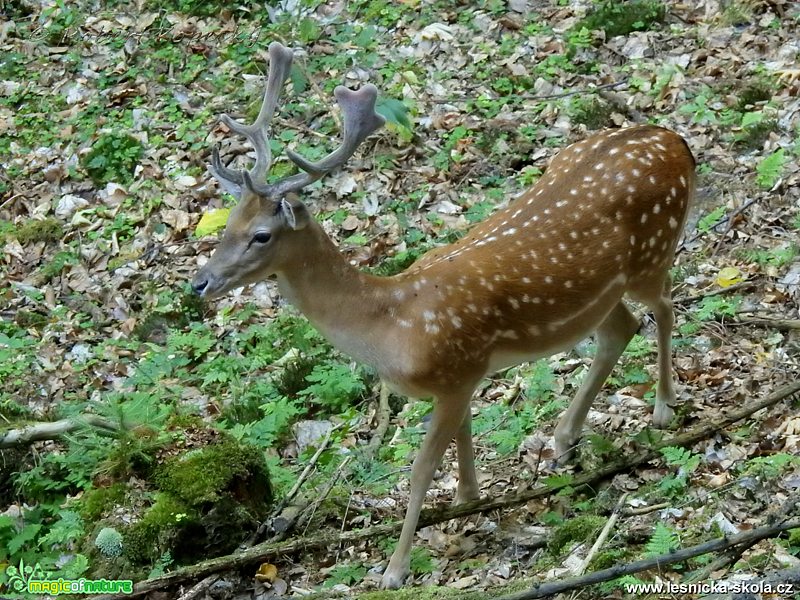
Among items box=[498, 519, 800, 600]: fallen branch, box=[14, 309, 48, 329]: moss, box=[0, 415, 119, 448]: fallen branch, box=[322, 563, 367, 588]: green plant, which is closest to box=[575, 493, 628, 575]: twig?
box=[498, 519, 800, 600]: fallen branch

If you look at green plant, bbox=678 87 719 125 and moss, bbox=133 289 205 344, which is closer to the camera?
green plant, bbox=678 87 719 125

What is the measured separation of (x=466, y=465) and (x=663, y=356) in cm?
131

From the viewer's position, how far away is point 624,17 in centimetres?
984

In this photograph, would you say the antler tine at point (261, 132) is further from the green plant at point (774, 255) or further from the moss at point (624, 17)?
the moss at point (624, 17)

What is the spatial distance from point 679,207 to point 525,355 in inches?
47.5

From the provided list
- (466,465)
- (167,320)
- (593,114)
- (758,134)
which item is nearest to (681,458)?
(466,465)

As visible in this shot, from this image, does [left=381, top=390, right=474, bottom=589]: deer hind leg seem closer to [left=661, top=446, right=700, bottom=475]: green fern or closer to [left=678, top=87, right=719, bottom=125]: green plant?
[left=661, top=446, right=700, bottom=475]: green fern

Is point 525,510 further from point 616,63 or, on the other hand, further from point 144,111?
point 144,111

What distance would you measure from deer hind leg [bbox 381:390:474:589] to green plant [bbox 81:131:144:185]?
6.25 metres

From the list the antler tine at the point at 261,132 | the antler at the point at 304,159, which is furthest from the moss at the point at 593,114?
the antler at the point at 304,159

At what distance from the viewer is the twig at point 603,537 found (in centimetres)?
432

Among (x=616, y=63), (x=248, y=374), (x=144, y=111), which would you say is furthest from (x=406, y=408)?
(x=144, y=111)

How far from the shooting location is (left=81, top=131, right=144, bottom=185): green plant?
1038cm

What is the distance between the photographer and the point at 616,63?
9.55 metres
